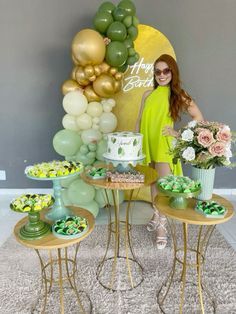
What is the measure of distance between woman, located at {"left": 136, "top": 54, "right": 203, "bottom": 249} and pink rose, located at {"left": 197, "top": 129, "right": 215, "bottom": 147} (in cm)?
69

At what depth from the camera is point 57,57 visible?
297cm

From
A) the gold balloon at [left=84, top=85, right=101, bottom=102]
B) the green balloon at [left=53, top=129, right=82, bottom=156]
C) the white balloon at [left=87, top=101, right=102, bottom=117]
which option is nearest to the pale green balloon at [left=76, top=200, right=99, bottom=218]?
the green balloon at [left=53, top=129, right=82, bottom=156]

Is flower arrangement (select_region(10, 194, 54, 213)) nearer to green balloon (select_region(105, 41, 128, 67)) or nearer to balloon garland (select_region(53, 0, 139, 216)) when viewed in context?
balloon garland (select_region(53, 0, 139, 216))

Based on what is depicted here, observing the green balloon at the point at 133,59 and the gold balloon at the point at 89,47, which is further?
the green balloon at the point at 133,59

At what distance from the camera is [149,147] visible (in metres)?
2.28

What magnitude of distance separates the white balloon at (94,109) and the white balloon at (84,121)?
0.14 ft

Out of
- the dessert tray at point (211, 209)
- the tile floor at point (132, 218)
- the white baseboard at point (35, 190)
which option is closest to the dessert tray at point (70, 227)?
the dessert tray at point (211, 209)

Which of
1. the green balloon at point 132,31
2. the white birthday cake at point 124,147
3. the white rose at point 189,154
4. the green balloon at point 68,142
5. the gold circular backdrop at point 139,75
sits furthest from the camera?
the gold circular backdrop at point 139,75

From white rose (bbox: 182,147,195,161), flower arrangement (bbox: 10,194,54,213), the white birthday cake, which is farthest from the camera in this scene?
the white birthday cake

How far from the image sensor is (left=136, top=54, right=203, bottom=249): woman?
82.4 inches

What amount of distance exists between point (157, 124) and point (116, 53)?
28.5 inches

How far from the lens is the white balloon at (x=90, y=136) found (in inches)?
96.8

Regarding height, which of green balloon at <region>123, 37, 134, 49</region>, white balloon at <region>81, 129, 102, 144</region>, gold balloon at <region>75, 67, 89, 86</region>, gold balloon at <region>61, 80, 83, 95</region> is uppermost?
green balloon at <region>123, 37, 134, 49</region>

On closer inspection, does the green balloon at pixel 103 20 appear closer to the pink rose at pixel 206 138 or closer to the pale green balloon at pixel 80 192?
the pale green balloon at pixel 80 192
